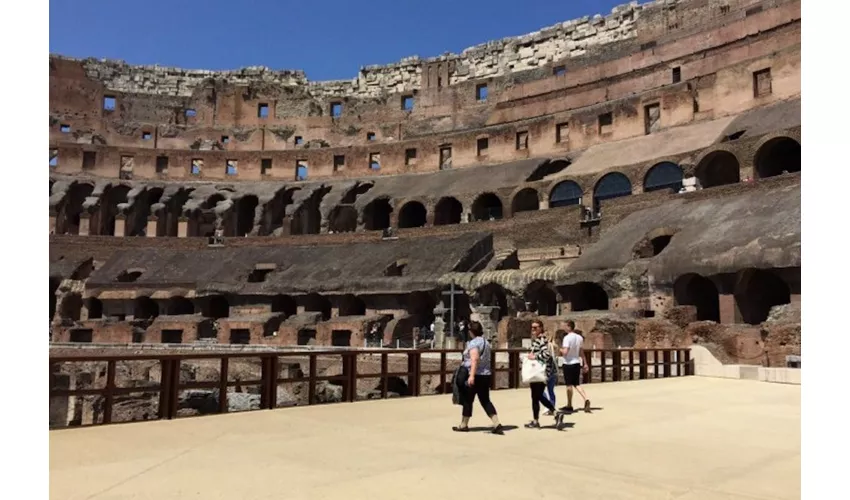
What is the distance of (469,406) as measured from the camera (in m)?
8.70

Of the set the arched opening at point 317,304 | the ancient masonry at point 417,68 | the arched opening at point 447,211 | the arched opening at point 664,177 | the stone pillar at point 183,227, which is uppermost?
the ancient masonry at point 417,68

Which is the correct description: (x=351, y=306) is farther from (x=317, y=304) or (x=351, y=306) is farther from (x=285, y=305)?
(x=285, y=305)

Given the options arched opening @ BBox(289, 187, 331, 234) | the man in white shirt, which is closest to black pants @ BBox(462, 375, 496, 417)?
the man in white shirt

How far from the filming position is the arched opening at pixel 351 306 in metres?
33.8

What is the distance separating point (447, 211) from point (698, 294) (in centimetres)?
2321

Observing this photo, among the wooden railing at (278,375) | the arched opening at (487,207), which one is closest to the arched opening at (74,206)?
the wooden railing at (278,375)

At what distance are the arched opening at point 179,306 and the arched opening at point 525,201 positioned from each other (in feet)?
68.5

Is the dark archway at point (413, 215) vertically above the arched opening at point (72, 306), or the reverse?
the dark archway at point (413, 215)

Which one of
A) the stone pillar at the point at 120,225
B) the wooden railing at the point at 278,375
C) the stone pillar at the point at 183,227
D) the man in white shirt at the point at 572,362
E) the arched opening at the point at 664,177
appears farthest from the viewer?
the stone pillar at the point at 183,227

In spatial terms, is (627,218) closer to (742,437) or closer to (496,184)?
(496,184)

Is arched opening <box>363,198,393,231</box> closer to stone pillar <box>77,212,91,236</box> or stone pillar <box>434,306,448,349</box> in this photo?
stone pillar <box>434,306,448,349</box>

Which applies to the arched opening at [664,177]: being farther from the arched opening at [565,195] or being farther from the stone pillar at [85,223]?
the stone pillar at [85,223]

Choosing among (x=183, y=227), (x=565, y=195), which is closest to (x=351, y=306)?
(x=565, y=195)

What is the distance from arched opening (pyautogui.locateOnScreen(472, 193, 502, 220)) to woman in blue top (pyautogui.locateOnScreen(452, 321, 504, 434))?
34.6 metres
